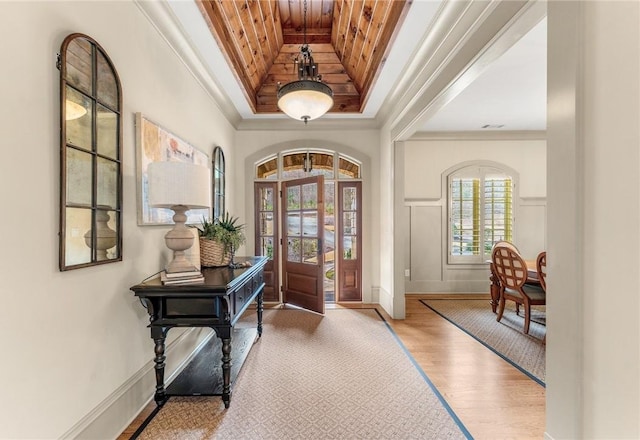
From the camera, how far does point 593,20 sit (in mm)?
1160

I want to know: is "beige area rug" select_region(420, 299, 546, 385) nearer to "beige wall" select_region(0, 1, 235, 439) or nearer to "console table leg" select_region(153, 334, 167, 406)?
"console table leg" select_region(153, 334, 167, 406)

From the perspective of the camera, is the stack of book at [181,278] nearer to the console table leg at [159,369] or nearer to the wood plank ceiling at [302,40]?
the console table leg at [159,369]

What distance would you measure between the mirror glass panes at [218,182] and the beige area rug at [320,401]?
168 cm

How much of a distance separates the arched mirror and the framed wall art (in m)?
0.19

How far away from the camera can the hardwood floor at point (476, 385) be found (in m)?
1.85

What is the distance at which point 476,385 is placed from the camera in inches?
90.0

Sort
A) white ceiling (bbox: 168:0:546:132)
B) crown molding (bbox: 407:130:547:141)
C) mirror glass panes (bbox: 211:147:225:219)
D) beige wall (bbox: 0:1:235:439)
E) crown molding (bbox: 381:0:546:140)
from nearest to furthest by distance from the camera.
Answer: beige wall (bbox: 0:1:235:439) < crown molding (bbox: 381:0:546:140) < white ceiling (bbox: 168:0:546:132) < mirror glass panes (bbox: 211:147:225:219) < crown molding (bbox: 407:130:547:141)

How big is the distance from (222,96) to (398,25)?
86.3 inches

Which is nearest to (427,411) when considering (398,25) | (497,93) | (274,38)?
(398,25)

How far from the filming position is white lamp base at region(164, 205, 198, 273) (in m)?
1.92

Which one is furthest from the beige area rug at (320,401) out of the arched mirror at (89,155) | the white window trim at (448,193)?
the white window trim at (448,193)

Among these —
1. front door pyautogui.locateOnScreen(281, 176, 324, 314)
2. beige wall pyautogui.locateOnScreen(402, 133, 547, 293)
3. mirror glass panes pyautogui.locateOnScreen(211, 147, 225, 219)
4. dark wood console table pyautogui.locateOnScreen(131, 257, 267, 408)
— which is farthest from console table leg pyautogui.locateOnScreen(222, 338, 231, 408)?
beige wall pyautogui.locateOnScreen(402, 133, 547, 293)

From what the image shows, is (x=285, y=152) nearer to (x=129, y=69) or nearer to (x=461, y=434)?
(x=129, y=69)

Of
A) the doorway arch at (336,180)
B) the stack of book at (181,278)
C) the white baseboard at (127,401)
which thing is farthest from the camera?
the doorway arch at (336,180)
